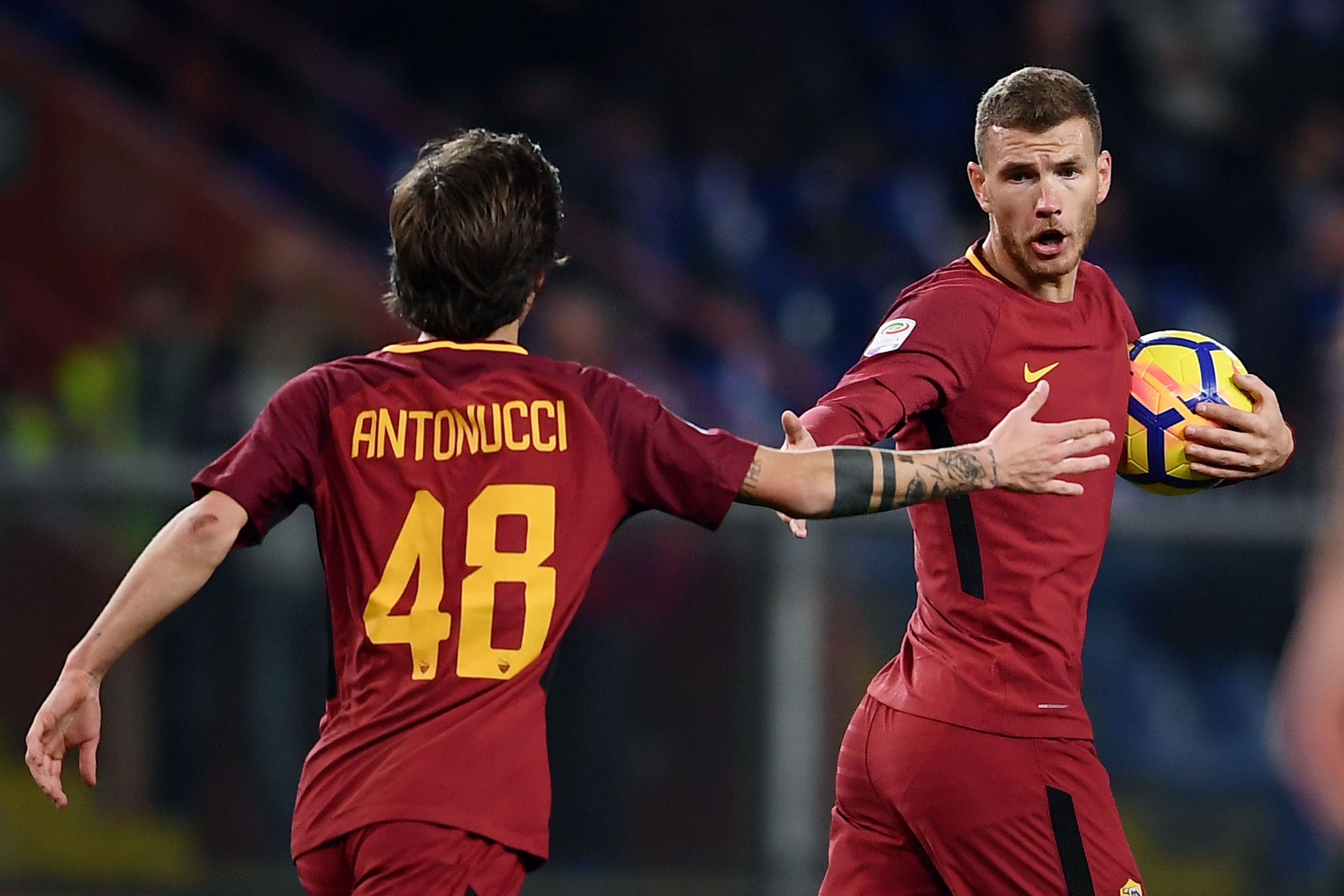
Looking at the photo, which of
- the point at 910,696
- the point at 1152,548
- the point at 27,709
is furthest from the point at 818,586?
the point at 910,696

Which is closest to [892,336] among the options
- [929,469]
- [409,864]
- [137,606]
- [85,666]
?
[929,469]

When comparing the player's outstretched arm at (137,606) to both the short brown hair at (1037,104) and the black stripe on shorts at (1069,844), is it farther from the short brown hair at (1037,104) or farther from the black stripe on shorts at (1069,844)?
the short brown hair at (1037,104)

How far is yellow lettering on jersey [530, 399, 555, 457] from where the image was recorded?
304 centimetres

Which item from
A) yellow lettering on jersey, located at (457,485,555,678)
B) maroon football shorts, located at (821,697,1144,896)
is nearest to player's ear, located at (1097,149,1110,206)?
maroon football shorts, located at (821,697,1144,896)

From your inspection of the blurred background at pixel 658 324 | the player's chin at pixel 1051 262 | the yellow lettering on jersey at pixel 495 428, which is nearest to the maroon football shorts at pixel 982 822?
the player's chin at pixel 1051 262

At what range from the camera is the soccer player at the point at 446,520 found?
2.96m

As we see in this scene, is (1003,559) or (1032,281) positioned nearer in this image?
(1003,559)

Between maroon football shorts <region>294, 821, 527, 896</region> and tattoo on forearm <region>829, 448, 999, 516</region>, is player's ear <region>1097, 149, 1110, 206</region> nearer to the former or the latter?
tattoo on forearm <region>829, 448, 999, 516</region>

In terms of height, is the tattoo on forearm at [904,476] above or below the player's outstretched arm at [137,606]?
above

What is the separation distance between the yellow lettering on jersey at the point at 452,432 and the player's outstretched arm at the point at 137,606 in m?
0.25

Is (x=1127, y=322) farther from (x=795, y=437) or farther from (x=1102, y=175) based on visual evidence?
(x=795, y=437)

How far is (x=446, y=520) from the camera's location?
298cm

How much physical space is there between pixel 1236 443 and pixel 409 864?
1958 millimetres

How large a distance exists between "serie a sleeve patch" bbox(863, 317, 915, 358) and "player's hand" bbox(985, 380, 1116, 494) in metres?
0.46
